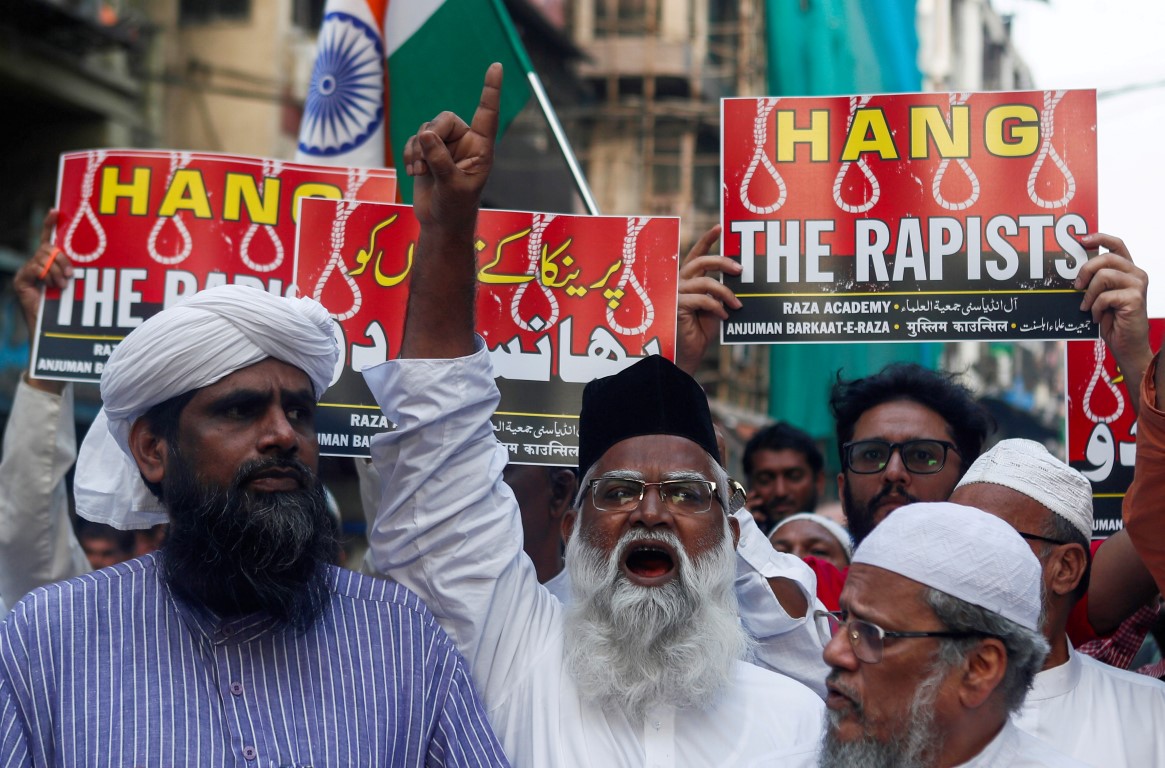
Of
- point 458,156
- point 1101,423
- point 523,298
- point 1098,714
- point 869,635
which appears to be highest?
point 458,156

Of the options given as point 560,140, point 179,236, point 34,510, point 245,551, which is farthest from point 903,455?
point 34,510

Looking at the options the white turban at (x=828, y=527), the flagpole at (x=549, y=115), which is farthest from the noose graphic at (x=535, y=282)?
the white turban at (x=828, y=527)

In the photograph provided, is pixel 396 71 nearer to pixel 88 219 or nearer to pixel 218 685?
pixel 88 219

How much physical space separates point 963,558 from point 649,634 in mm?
781

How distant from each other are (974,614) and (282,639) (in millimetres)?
1256

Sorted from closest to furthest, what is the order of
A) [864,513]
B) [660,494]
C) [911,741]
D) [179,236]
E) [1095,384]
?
[911,741] < [660,494] < [864,513] < [1095,384] < [179,236]

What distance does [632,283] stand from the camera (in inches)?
147

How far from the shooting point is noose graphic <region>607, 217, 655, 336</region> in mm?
3703

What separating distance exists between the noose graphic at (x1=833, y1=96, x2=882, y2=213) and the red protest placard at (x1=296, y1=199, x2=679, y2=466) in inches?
17.6

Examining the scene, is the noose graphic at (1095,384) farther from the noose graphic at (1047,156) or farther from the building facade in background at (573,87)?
the building facade in background at (573,87)

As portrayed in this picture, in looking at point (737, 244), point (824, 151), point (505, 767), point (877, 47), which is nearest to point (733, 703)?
point (505, 767)

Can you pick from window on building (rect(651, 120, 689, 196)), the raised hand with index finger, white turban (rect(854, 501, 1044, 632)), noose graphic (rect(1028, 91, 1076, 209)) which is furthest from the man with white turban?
window on building (rect(651, 120, 689, 196))

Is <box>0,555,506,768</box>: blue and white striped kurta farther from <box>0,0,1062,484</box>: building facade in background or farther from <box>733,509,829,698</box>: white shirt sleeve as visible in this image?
<box>0,0,1062,484</box>: building facade in background

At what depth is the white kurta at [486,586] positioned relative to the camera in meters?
2.88
